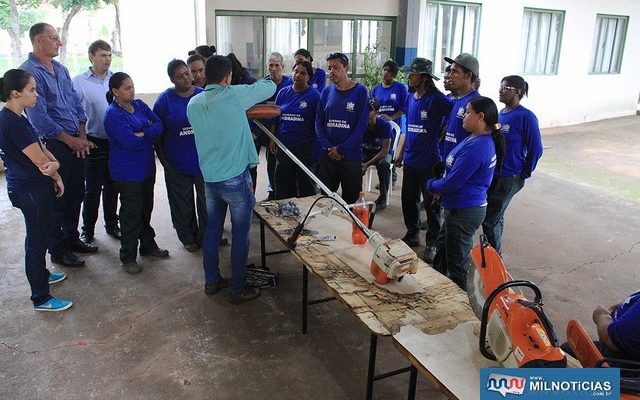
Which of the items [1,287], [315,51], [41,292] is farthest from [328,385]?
[315,51]

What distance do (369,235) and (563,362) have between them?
1.27 m

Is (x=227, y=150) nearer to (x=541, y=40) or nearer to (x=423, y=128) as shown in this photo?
(x=423, y=128)

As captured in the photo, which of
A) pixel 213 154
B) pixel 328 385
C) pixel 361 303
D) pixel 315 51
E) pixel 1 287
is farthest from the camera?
pixel 315 51

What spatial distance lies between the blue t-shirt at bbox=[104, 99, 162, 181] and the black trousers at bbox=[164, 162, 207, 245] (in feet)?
0.77

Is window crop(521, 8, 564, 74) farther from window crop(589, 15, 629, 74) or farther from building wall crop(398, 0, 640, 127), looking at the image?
window crop(589, 15, 629, 74)

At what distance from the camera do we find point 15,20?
6531 mm

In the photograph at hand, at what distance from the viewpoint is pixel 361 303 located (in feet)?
7.25

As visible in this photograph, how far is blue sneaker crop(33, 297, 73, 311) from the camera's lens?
3176mm

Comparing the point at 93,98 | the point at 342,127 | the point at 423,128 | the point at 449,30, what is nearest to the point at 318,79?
the point at 342,127

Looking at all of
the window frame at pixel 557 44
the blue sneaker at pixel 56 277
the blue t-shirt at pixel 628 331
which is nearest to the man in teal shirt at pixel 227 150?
the blue sneaker at pixel 56 277

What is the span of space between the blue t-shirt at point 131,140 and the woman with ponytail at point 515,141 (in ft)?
8.19

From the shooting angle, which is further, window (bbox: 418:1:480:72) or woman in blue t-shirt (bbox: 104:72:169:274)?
window (bbox: 418:1:480:72)

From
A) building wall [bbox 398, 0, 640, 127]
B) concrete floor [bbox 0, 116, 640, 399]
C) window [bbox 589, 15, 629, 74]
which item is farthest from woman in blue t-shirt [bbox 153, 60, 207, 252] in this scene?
window [bbox 589, 15, 629, 74]

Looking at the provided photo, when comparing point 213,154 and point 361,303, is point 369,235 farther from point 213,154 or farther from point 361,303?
point 213,154
